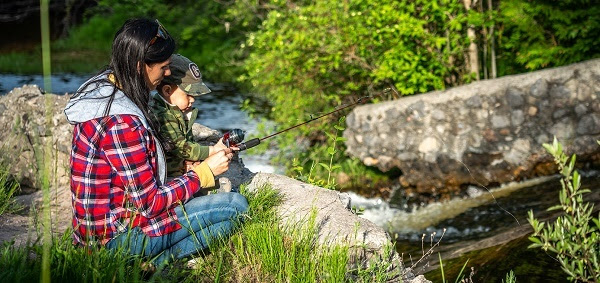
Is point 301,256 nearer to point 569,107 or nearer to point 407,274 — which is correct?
point 407,274

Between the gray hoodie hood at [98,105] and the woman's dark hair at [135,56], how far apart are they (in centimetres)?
3

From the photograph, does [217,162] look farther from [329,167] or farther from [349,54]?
[349,54]

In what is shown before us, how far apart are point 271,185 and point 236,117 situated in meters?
Answer: 7.66

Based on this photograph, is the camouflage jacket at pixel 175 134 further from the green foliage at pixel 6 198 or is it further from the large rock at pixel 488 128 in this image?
the large rock at pixel 488 128

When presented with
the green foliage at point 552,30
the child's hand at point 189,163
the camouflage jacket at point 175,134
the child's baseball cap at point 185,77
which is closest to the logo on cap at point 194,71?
the child's baseball cap at point 185,77

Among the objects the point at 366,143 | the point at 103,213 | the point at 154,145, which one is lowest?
the point at 366,143

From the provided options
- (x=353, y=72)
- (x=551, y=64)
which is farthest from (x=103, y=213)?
(x=551, y=64)

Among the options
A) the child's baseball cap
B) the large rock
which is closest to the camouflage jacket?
the child's baseball cap

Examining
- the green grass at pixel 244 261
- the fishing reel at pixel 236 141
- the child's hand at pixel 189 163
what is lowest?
the green grass at pixel 244 261

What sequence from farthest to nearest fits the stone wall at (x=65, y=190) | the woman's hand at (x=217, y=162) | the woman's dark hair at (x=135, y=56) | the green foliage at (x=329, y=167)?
the green foliage at (x=329, y=167), the stone wall at (x=65, y=190), the woman's hand at (x=217, y=162), the woman's dark hair at (x=135, y=56)

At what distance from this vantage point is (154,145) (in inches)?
142

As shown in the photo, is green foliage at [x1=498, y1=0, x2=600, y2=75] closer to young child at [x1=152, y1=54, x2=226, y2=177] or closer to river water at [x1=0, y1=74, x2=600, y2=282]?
river water at [x1=0, y1=74, x2=600, y2=282]

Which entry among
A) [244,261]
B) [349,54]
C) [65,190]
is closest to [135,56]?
[244,261]

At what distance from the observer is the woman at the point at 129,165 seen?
348 centimetres
